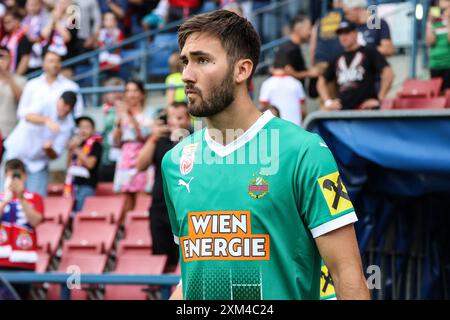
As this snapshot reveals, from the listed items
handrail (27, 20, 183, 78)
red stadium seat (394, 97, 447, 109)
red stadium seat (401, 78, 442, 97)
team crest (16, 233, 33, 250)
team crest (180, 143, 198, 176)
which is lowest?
team crest (180, 143, 198, 176)

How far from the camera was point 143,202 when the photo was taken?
37.0ft

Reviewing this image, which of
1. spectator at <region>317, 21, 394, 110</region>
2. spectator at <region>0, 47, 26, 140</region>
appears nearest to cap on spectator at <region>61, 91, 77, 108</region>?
spectator at <region>0, 47, 26, 140</region>

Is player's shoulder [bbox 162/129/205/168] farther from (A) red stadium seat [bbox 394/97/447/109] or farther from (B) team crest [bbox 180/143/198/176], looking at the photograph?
(A) red stadium seat [bbox 394/97/447/109]

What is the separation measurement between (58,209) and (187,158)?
7594 millimetres

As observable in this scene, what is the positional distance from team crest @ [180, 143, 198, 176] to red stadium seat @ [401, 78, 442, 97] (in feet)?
19.7

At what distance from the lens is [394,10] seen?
39.6 ft

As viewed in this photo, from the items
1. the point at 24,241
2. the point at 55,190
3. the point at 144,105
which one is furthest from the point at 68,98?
the point at 24,241

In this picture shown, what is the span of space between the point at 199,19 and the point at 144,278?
4974mm

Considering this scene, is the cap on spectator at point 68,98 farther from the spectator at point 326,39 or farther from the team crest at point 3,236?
the spectator at point 326,39

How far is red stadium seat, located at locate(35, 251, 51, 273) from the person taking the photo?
10.8 m

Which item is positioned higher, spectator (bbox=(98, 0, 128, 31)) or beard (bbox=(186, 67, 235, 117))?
spectator (bbox=(98, 0, 128, 31))

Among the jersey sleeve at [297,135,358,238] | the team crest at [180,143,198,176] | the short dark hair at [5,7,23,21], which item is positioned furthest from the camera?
the short dark hair at [5,7,23,21]

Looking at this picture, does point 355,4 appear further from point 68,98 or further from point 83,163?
point 83,163

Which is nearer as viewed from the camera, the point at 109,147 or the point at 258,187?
the point at 258,187
